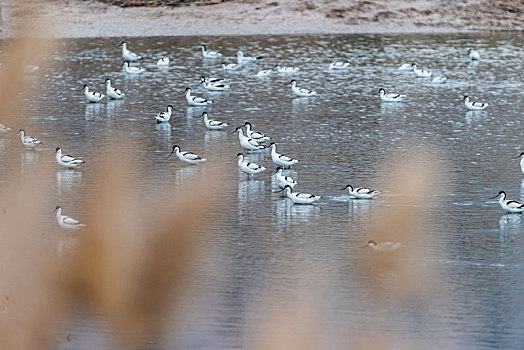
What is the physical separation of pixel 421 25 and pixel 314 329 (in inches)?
1184

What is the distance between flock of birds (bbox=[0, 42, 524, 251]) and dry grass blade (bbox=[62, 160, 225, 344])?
82 cm

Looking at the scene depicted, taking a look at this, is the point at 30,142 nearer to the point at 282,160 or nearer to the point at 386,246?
the point at 282,160

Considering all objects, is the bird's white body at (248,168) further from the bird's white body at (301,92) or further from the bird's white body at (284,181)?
the bird's white body at (301,92)

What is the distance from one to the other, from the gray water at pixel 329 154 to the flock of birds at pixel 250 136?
0.73 ft

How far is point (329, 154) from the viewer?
68.1ft

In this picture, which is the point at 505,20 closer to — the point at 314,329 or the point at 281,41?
the point at 281,41

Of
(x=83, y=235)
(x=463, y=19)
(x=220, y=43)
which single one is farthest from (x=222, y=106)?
(x=463, y=19)

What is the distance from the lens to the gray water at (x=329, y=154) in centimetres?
1139

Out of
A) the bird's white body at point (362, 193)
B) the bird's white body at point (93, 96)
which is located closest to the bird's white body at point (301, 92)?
the bird's white body at point (93, 96)

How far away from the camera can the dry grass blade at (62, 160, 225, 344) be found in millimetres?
11555

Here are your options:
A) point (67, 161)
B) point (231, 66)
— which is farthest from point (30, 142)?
point (231, 66)

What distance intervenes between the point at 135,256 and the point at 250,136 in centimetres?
836

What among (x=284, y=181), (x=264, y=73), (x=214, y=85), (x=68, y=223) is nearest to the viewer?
(x=68, y=223)

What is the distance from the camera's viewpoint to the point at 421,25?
39.5 m
